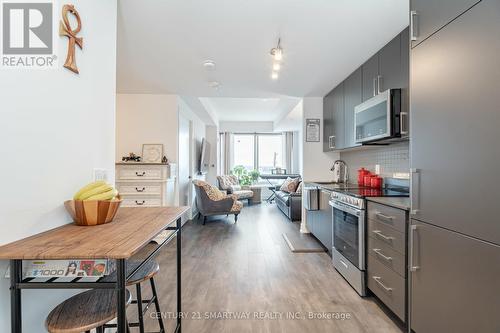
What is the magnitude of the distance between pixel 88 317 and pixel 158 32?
2199mm

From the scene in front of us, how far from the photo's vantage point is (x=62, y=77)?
1228 mm

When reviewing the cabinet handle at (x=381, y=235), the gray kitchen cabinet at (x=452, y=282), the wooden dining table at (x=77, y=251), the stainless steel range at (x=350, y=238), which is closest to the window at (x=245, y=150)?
the stainless steel range at (x=350, y=238)

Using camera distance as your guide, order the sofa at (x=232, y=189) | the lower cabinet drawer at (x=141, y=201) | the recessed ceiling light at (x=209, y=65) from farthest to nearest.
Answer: the sofa at (x=232, y=189)
the lower cabinet drawer at (x=141, y=201)
the recessed ceiling light at (x=209, y=65)

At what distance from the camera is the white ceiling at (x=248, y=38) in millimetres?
1884

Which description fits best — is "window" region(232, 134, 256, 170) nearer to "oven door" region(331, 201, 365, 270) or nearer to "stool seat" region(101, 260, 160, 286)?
"oven door" region(331, 201, 365, 270)

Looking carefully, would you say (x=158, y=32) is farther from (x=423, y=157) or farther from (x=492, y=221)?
(x=492, y=221)

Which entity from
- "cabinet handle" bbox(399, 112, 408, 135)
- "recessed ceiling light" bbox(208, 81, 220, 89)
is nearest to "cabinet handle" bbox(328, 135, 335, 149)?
"cabinet handle" bbox(399, 112, 408, 135)

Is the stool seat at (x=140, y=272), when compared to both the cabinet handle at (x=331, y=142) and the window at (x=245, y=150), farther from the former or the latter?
the window at (x=245, y=150)

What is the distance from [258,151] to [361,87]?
6.01m

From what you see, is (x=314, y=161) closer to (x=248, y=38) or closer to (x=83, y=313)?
(x=248, y=38)

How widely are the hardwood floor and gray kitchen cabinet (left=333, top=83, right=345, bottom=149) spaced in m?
1.63

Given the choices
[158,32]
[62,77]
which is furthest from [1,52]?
[158,32]

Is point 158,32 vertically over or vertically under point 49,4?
over

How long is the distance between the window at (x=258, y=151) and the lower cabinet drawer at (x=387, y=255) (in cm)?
673
